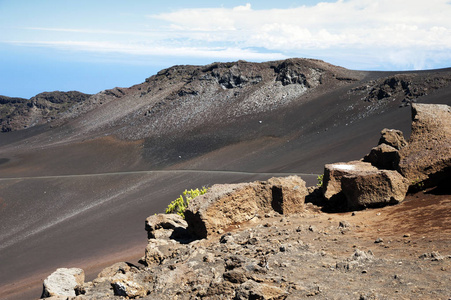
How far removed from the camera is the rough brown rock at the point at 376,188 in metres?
8.63

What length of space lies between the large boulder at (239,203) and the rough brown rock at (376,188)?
3.52 ft

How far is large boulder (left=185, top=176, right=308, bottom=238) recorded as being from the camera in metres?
8.89

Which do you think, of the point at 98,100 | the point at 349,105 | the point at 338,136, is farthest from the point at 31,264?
the point at 98,100

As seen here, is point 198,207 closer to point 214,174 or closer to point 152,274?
point 152,274

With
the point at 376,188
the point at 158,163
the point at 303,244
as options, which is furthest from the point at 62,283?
the point at 158,163

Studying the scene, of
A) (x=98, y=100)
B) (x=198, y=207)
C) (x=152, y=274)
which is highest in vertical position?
(x=98, y=100)

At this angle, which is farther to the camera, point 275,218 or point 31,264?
point 31,264

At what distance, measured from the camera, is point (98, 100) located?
60469 mm

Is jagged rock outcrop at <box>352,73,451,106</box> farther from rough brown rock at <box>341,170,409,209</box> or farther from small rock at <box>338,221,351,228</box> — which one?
small rock at <box>338,221,351,228</box>

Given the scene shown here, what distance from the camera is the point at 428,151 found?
9.09m

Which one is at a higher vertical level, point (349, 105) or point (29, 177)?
point (349, 105)

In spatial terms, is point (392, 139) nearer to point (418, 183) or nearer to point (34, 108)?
point (418, 183)

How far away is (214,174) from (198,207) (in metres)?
19.5

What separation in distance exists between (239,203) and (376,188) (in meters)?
2.77
